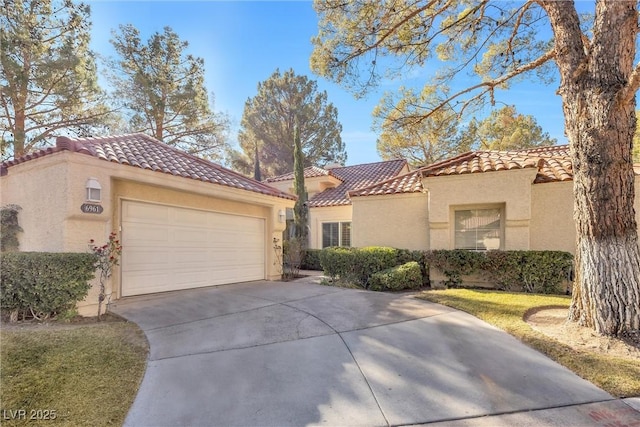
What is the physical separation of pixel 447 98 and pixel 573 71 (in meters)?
4.00

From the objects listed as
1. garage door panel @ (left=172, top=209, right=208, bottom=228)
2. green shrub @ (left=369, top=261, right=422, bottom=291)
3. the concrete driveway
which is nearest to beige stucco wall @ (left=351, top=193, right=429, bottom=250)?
green shrub @ (left=369, top=261, right=422, bottom=291)

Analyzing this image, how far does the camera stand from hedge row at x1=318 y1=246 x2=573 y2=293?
1023 cm

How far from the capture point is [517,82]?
10.0 metres

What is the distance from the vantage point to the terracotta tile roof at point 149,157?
7.39 m

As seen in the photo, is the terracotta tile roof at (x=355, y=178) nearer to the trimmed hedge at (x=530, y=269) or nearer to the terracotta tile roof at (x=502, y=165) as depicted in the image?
the terracotta tile roof at (x=502, y=165)

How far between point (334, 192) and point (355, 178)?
2326 millimetres

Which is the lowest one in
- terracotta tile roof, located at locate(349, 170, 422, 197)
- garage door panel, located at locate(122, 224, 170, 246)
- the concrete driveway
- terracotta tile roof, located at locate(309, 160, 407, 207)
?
the concrete driveway

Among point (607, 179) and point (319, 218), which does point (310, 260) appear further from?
point (607, 179)

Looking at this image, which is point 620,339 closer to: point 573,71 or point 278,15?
point 573,71

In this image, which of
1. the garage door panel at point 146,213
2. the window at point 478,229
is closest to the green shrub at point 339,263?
the window at point 478,229

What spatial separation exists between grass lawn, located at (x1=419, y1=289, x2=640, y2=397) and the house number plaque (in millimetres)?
8756

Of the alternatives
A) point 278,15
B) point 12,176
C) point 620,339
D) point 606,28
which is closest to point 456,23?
point 606,28

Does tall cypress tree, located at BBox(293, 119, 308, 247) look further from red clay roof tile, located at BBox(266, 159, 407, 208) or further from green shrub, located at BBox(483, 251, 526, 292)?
green shrub, located at BBox(483, 251, 526, 292)

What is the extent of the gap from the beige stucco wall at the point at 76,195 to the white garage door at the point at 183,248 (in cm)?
35
